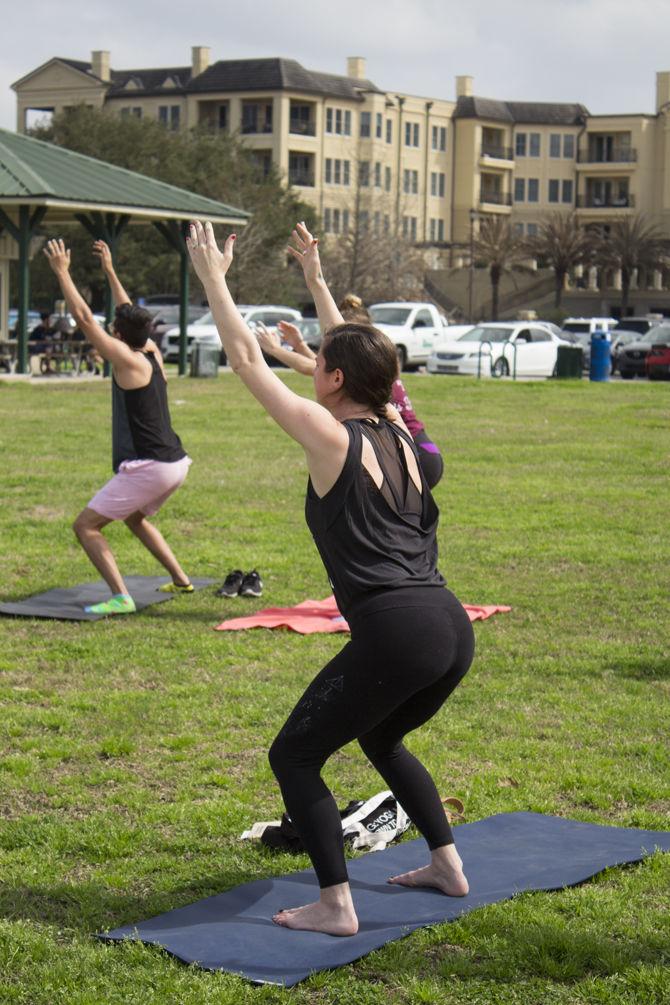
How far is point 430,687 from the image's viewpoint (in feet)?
14.2

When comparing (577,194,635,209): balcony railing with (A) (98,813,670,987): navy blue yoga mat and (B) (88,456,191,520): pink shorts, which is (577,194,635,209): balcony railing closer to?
(B) (88,456,191,520): pink shorts

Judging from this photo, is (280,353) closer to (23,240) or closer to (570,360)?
(23,240)

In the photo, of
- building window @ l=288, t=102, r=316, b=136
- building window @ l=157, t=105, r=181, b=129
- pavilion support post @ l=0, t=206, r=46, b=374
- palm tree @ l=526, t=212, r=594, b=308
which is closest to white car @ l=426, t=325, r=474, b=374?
pavilion support post @ l=0, t=206, r=46, b=374

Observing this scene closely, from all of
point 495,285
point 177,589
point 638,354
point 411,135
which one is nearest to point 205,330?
point 638,354

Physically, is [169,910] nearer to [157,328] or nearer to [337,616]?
[337,616]

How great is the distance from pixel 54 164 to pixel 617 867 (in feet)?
96.1

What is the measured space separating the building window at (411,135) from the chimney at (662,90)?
1742cm

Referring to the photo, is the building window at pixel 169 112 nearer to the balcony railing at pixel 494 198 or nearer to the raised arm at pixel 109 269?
the balcony railing at pixel 494 198

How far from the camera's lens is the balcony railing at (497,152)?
97.8 metres

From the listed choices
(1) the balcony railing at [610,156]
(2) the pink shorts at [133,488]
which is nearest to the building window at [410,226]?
(1) the balcony railing at [610,156]

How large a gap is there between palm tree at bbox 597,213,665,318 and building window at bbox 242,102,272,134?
68.4ft

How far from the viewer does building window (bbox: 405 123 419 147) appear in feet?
301

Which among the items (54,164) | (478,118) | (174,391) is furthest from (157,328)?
(478,118)

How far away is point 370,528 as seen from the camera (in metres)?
4.20
